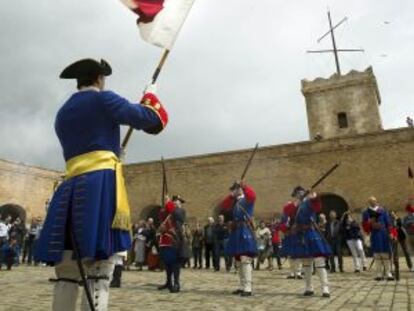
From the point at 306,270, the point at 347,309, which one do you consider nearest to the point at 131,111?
the point at 347,309

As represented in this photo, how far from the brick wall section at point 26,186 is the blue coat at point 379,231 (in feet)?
74.7

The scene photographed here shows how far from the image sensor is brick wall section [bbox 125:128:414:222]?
21703 millimetres

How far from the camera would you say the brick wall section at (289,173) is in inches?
854

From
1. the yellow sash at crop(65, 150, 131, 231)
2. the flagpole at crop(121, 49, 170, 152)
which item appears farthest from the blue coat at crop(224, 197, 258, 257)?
the yellow sash at crop(65, 150, 131, 231)

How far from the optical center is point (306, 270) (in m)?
7.59

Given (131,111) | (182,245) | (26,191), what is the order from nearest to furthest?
(131,111)
(182,245)
(26,191)

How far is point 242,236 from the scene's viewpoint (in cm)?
769

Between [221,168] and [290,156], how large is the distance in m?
4.05

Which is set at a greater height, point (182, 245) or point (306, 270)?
point (182, 245)

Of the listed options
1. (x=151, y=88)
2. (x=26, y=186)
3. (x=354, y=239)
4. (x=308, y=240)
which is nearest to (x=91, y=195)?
(x=151, y=88)

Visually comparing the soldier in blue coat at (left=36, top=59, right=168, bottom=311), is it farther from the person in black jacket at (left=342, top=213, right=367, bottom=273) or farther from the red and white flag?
the person in black jacket at (left=342, top=213, right=367, bottom=273)

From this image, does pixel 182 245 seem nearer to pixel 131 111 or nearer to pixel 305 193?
pixel 305 193

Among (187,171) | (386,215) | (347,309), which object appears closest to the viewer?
(347,309)

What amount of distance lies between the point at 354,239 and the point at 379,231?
3.62 meters
